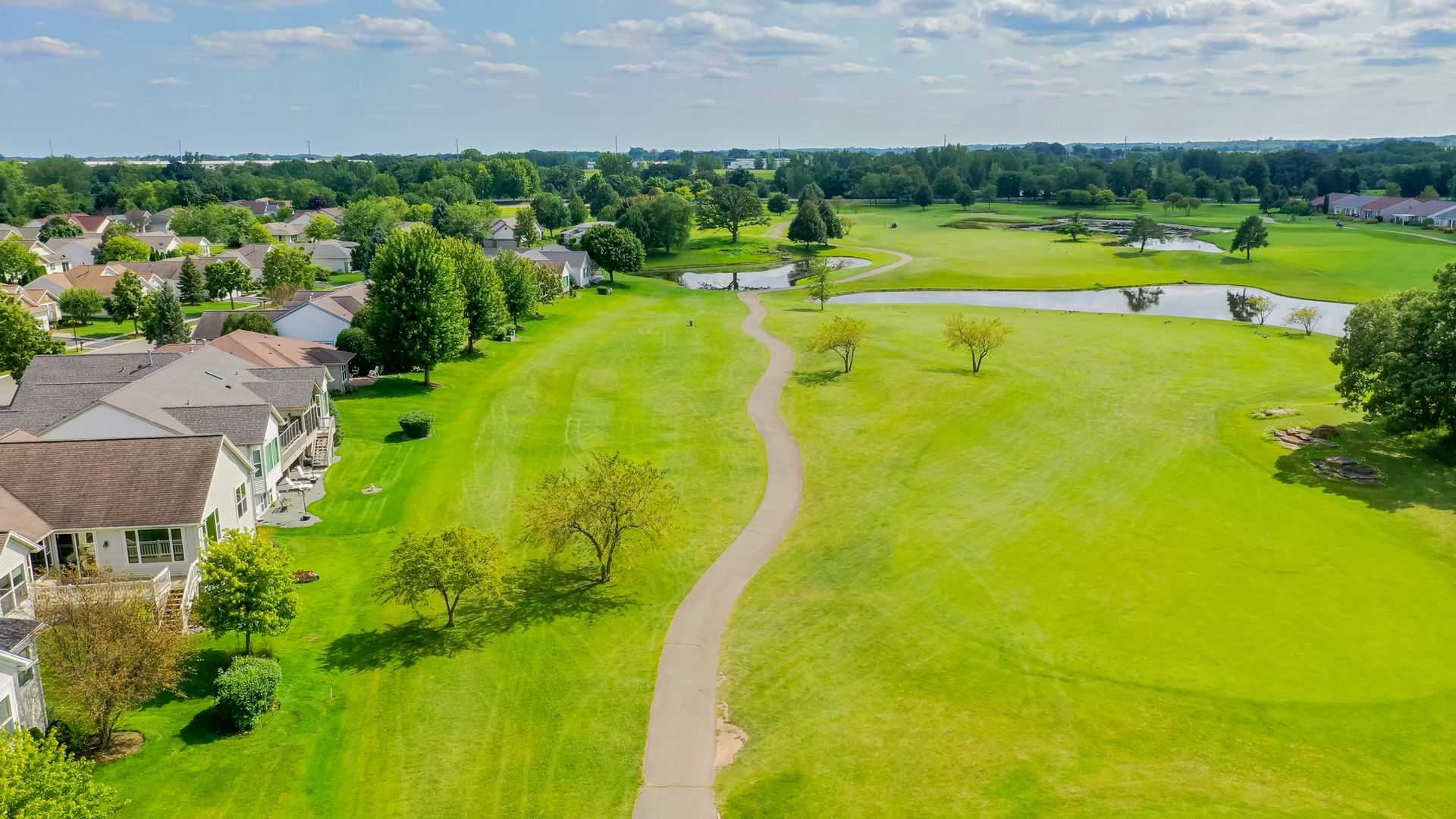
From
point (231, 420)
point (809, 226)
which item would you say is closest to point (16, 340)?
point (231, 420)

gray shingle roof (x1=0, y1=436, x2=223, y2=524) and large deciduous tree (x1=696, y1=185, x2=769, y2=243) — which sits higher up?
large deciduous tree (x1=696, y1=185, x2=769, y2=243)

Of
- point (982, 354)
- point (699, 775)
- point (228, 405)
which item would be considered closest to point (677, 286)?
point (982, 354)

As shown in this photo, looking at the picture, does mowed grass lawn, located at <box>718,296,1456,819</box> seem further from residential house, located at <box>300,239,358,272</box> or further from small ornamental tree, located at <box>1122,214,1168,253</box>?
residential house, located at <box>300,239,358,272</box>

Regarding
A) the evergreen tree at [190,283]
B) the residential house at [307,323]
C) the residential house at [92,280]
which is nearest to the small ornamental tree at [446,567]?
the residential house at [307,323]

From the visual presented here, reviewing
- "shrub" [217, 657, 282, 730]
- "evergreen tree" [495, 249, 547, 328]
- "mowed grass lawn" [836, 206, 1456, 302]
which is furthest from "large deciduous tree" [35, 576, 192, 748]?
"mowed grass lawn" [836, 206, 1456, 302]

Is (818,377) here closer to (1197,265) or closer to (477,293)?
(477,293)

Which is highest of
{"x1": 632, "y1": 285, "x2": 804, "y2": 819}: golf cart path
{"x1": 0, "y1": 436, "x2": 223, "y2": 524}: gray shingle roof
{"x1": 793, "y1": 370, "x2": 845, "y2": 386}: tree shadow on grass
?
{"x1": 0, "y1": 436, "x2": 223, "y2": 524}: gray shingle roof
